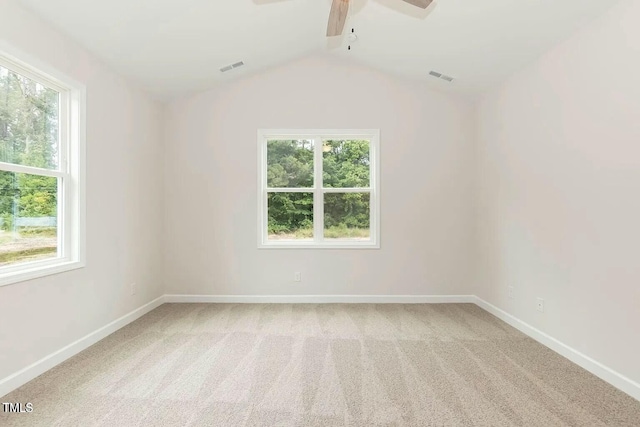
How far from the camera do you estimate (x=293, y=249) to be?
4.30 meters

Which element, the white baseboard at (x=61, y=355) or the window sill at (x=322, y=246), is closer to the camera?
the white baseboard at (x=61, y=355)

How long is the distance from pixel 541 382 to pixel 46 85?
4.28 meters

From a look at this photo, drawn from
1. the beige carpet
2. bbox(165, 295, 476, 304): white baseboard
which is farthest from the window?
the beige carpet

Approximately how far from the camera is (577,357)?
102 inches

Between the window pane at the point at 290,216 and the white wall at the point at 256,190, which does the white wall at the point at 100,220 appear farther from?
the window pane at the point at 290,216

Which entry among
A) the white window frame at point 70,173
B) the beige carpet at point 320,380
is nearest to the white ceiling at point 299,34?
the white window frame at point 70,173

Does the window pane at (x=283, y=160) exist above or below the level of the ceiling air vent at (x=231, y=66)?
below

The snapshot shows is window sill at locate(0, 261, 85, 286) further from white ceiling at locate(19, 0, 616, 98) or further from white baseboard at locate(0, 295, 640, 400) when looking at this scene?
white ceiling at locate(19, 0, 616, 98)

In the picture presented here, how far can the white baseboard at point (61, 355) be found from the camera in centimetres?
215

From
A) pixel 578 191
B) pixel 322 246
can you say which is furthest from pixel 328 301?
pixel 578 191

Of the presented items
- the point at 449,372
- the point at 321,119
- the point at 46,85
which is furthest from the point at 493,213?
the point at 46,85

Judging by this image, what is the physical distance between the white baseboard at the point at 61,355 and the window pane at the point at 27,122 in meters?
1.44

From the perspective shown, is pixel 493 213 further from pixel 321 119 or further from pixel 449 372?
pixel 321 119

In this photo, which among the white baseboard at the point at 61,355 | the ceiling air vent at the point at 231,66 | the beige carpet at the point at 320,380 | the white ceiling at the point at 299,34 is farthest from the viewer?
the ceiling air vent at the point at 231,66
